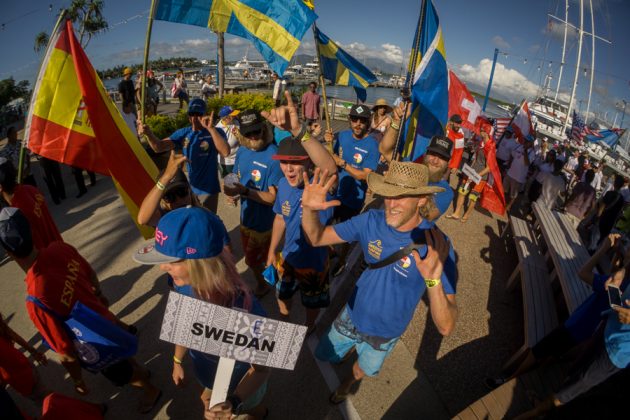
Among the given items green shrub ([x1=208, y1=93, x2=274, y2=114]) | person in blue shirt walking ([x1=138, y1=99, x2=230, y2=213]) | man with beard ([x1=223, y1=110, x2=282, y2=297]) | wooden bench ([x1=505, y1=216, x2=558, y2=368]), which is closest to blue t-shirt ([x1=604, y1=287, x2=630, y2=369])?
wooden bench ([x1=505, y1=216, x2=558, y2=368])

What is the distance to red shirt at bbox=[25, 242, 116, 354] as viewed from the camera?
2.00 meters

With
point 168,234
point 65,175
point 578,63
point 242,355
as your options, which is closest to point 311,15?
point 168,234

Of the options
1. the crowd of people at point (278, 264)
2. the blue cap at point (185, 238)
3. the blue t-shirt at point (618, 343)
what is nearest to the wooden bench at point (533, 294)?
the crowd of people at point (278, 264)

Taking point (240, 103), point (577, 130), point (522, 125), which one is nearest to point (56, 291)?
point (522, 125)

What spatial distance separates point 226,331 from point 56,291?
4.45 feet

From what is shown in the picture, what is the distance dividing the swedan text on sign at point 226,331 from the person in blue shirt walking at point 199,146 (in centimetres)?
300

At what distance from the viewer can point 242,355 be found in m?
1.67

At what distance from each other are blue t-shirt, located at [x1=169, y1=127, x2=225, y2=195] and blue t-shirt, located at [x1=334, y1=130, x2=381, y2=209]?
1895 millimetres

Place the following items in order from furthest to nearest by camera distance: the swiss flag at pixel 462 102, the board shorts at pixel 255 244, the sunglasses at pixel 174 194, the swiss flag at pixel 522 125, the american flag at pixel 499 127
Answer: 1. the american flag at pixel 499 127
2. the swiss flag at pixel 522 125
3. the swiss flag at pixel 462 102
4. the board shorts at pixel 255 244
5. the sunglasses at pixel 174 194

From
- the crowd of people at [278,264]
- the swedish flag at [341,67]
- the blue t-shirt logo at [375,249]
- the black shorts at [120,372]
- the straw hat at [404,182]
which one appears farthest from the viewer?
A: the swedish flag at [341,67]

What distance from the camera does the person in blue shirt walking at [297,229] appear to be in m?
2.72

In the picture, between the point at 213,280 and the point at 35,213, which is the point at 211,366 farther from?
the point at 35,213

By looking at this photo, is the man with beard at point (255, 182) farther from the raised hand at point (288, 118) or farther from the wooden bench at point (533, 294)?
the wooden bench at point (533, 294)

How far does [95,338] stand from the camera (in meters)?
2.25
